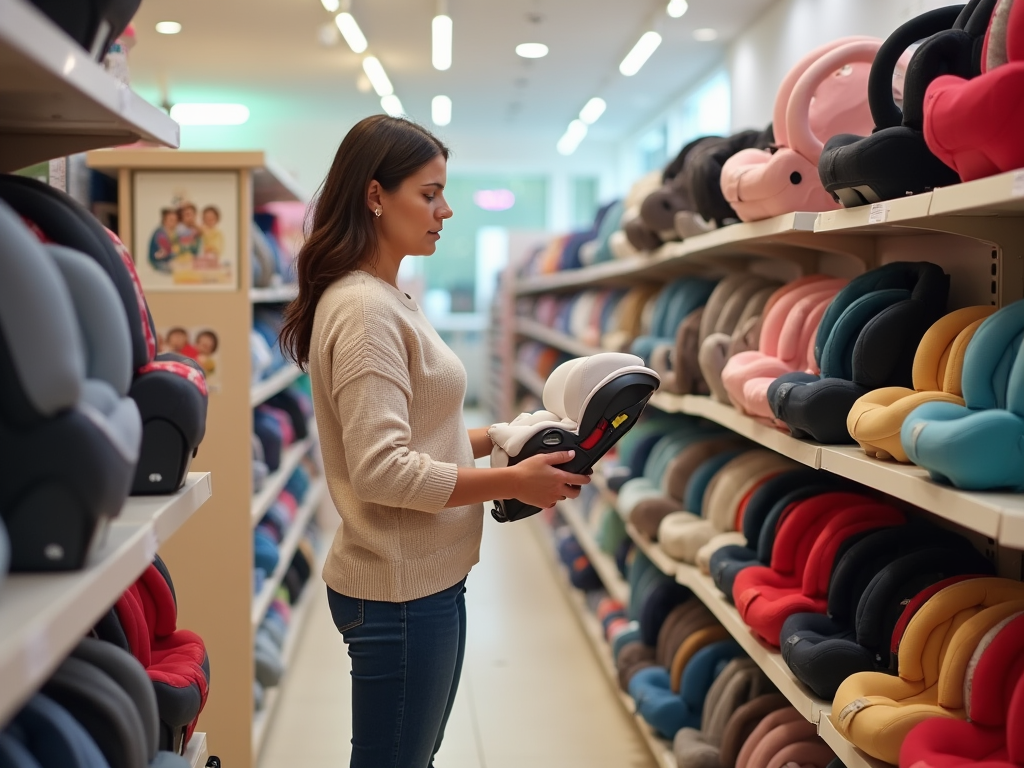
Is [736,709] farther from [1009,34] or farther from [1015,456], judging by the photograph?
[1009,34]

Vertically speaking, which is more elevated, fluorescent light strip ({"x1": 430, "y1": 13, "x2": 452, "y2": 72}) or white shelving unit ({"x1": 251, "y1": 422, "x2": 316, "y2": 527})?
fluorescent light strip ({"x1": 430, "y1": 13, "x2": 452, "y2": 72})

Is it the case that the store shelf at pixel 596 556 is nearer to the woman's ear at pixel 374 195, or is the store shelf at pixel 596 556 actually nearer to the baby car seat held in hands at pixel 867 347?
the baby car seat held in hands at pixel 867 347

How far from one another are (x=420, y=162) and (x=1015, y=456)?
3.62ft

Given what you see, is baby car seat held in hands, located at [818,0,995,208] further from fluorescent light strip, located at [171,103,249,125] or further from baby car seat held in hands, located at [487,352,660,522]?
fluorescent light strip, located at [171,103,249,125]

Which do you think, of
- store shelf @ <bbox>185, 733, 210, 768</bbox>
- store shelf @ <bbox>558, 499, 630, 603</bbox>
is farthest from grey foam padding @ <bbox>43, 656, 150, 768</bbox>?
store shelf @ <bbox>558, 499, 630, 603</bbox>

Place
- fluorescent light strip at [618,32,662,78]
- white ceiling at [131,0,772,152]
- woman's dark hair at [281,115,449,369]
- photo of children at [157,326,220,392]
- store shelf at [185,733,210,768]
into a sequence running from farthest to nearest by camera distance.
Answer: fluorescent light strip at [618,32,662,78] → white ceiling at [131,0,772,152] → photo of children at [157,326,220,392] → woman's dark hair at [281,115,449,369] → store shelf at [185,733,210,768]

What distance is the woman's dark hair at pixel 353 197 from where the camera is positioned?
1.81 meters

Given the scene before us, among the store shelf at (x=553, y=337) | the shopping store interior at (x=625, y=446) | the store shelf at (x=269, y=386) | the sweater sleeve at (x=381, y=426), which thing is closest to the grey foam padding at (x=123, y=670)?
the shopping store interior at (x=625, y=446)

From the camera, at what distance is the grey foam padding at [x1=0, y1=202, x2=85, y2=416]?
901mm

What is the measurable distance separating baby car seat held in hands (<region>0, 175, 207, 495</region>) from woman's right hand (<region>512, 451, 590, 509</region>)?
0.60 metres

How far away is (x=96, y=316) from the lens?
1077 millimetres

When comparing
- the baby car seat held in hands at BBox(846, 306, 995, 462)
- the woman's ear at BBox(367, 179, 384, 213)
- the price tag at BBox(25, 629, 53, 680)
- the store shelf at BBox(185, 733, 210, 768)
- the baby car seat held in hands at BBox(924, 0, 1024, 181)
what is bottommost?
the store shelf at BBox(185, 733, 210, 768)

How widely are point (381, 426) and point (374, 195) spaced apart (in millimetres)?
454

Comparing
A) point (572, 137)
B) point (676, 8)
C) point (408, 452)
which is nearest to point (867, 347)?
point (408, 452)
